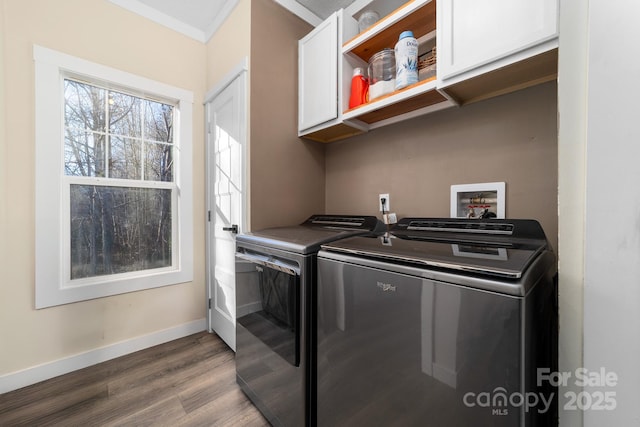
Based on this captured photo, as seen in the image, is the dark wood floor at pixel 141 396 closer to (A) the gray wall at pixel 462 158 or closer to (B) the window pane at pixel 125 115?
(A) the gray wall at pixel 462 158

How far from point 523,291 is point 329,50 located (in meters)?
1.65

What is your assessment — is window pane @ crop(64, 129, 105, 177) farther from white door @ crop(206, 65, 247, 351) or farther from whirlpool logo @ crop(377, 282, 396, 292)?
whirlpool logo @ crop(377, 282, 396, 292)

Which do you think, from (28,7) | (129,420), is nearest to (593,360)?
(129,420)

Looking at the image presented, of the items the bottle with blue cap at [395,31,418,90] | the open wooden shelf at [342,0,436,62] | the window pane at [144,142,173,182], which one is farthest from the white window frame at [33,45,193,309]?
the bottle with blue cap at [395,31,418,90]

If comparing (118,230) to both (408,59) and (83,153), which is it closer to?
(83,153)

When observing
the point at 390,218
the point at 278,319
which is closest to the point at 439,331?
the point at 278,319

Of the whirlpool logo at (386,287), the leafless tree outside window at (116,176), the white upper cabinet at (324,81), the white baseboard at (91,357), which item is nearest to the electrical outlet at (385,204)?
the white upper cabinet at (324,81)

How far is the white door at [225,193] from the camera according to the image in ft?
5.74

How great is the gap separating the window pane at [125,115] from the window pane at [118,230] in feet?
1.53

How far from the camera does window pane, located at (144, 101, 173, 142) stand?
82.5 inches

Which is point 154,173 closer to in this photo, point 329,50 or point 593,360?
point 329,50

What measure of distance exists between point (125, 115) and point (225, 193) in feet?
3.38

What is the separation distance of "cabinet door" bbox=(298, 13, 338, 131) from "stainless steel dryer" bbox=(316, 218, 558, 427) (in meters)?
1.01

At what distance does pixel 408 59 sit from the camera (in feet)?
4.12
